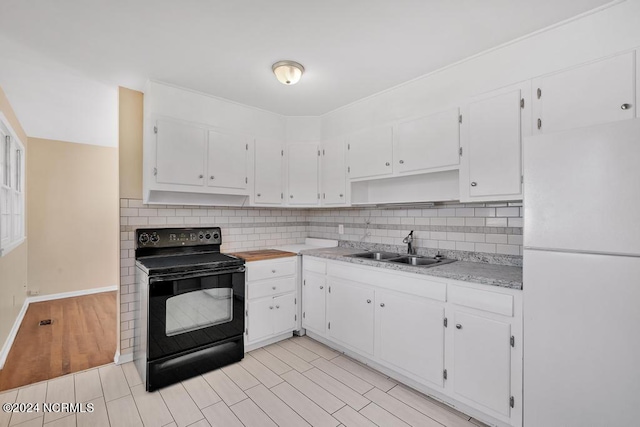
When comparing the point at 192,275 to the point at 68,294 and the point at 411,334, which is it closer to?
the point at 411,334

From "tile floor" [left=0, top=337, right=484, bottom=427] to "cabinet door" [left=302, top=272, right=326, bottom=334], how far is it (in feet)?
1.29

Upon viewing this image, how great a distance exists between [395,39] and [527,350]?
6.61ft

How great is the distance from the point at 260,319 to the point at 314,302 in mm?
557

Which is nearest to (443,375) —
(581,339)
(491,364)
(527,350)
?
(491,364)

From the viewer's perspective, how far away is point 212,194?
10.3 feet

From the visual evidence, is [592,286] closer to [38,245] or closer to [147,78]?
[147,78]

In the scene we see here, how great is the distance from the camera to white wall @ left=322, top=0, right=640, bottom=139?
5.45ft

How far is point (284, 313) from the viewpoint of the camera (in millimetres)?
3125

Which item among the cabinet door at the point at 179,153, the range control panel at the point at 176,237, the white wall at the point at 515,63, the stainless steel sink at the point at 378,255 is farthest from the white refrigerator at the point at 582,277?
the range control panel at the point at 176,237

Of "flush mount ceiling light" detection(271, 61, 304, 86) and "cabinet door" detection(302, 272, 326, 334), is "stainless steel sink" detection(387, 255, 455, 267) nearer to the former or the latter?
"cabinet door" detection(302, 272, 326, 334)

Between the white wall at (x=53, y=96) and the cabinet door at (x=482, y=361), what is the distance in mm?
3487

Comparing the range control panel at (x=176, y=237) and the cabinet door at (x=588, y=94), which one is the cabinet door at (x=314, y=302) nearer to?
the range control panel at (x=176, y=237)

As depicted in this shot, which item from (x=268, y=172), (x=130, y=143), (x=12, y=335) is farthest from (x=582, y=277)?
(x=12, y=335)

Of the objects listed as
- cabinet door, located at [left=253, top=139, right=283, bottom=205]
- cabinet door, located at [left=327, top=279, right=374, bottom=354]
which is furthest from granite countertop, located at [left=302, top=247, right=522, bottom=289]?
cabinet door, located at [left=253, top=139, right=283, bottom=205]
